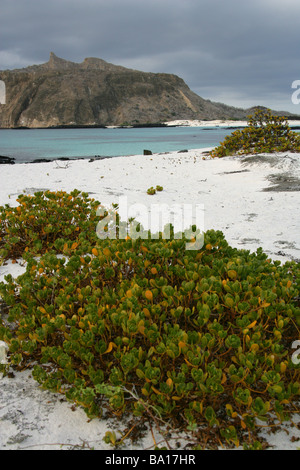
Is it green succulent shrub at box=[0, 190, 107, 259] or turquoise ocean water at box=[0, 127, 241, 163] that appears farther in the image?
turquoise ocean water at box=[0, 127, 241, 163]

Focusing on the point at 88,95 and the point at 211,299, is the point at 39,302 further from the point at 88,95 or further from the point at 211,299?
the point at 88,95

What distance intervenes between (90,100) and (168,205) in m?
162

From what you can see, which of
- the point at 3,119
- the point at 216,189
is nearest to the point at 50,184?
the point at 216,189

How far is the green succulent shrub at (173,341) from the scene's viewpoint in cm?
203

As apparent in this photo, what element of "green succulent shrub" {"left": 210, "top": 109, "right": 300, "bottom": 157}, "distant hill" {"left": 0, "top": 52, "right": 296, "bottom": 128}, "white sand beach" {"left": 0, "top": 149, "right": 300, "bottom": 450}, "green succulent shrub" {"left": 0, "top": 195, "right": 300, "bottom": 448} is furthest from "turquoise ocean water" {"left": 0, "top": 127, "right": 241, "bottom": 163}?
"distant hill" {"left": 0, "top": 52, "right": 296, "bottom": 128}

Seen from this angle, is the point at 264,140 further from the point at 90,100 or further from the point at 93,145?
the point at 90,100

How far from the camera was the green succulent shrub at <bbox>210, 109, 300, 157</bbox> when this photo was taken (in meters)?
16.3

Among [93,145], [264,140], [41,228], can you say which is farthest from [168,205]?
[93,145]

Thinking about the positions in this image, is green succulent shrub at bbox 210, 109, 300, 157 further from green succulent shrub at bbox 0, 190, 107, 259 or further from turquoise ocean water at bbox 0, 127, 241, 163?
turquoise ocean water at bbox 0, 127, 241, 163

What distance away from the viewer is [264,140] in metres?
17.2

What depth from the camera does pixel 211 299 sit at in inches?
98.7

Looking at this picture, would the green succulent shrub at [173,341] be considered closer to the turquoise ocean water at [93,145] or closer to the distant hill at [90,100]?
the turquoise ocean water at [93,145]

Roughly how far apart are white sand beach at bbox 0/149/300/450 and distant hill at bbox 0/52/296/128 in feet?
457
